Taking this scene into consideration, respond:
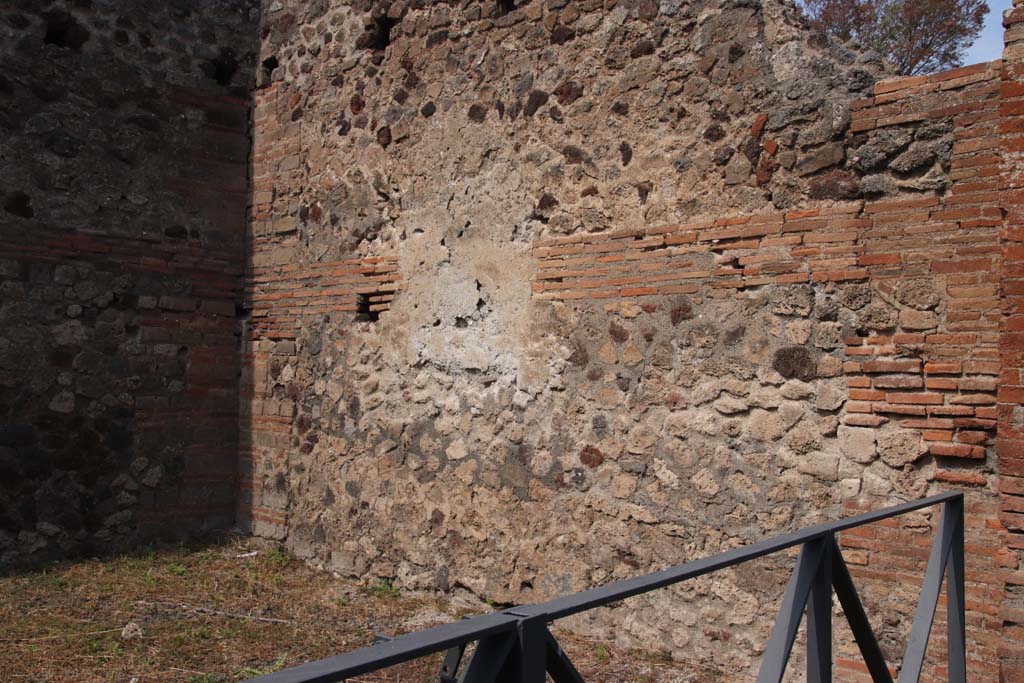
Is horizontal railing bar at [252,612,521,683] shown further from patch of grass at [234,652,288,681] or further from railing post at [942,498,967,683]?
patch of grass at [234,652,288,681]

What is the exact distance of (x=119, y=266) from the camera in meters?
6.66

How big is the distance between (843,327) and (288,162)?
439 cm

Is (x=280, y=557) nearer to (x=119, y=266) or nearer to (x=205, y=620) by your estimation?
(x=205, y=620)

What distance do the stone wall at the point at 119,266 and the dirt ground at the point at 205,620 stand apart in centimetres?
49

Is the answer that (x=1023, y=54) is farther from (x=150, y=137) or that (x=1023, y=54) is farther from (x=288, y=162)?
(x=150, y=137)

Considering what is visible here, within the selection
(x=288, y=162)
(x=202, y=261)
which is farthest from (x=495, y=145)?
(x=202, y=261)

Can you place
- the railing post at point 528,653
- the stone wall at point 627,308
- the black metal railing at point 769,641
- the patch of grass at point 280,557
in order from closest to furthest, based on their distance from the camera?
the black metal railing at point 769,641
the railing post at point 528,653
the stone wall at point 627,308
the patch of grass at point 280,557

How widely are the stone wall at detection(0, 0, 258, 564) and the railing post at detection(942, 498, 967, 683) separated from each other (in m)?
5.29

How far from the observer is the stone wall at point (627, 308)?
155 inches

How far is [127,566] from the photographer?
6250mm

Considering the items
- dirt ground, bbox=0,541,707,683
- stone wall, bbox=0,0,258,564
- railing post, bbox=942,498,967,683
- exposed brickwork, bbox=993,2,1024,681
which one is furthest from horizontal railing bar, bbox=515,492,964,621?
stone wall, bbox=0,0,258,564

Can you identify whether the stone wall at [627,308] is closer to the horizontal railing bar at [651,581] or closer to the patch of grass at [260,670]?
the patch of grass at [260,670]

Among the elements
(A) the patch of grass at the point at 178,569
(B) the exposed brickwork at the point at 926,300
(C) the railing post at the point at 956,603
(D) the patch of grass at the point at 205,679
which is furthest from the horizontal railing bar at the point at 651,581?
(A) the patch of grass at the point at 178,569

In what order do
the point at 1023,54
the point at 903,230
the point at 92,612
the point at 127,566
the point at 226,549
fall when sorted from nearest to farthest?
1. the point at 1023,54
2. the point at 903,230
3. the point at 92,612
4. the point at 127,566
5. the point at 226,549
